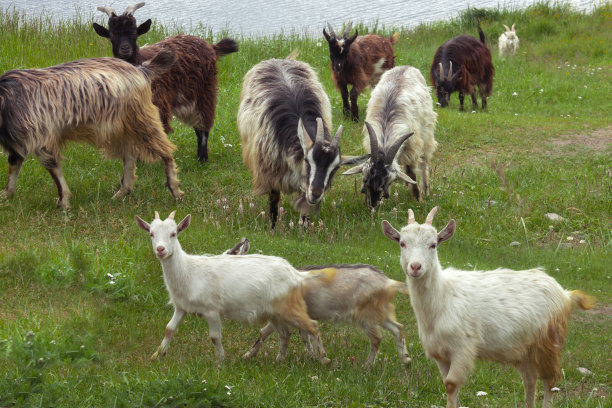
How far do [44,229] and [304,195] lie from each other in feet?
8.72

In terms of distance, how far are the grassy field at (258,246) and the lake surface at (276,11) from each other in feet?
17.3

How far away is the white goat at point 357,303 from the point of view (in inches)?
225

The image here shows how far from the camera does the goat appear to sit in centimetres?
1010

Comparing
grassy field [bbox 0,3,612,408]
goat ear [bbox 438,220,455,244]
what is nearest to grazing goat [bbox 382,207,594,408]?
goat ear [bbox 438,220,455,244]

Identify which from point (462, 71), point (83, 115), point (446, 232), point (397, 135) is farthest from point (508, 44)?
point (446, 232)

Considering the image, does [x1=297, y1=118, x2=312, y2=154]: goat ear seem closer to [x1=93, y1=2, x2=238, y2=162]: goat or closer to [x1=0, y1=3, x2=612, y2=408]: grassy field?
[x1=0, y1=3, x2=612, y2=408]: grassy field

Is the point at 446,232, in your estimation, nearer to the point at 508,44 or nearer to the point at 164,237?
the point at 164,237

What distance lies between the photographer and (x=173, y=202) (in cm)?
914

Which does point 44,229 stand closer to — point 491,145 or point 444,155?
point 444,155

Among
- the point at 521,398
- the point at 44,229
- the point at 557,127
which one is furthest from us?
the point at 557,127

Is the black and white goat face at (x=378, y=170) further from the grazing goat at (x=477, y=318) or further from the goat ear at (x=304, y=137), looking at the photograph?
the grazing goat at (x=477, y=318)

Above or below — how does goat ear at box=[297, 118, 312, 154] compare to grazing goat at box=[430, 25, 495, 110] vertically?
above

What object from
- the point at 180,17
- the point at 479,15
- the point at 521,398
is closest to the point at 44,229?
the point at 521,398

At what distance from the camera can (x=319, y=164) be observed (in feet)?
26.1
